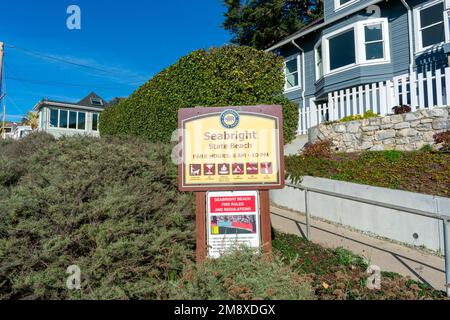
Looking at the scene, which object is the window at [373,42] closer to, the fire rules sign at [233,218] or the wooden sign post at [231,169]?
the wooden sign post at [231,169]

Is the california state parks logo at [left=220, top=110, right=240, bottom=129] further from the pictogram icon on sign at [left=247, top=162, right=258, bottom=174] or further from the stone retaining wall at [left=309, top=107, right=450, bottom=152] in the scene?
the stone retaining wall at [left=309, top=107, right=450, bottom=152]

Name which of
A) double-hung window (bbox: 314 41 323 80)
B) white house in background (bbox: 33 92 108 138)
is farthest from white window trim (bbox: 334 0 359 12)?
white house in background (bbox: 33 92 108 138)

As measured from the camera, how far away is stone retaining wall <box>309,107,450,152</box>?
24.4 feet

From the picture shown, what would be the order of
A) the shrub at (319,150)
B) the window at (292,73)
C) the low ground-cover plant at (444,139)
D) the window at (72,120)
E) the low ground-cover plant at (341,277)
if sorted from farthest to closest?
the window at (72,120)
the window at (292,73)
the shrub at (319,150)
the low ground-cover plant at (444,139)
the low ground-cover plant at (341,277)

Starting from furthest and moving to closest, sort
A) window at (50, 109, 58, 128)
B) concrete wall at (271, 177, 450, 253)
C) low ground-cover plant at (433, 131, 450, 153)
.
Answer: window at (50, 109, 58, 128)
low ground-cover plant at (433, 131, 450, 153)
concrete wall at (271, 177, 450, 253)

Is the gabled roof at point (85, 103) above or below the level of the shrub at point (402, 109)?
above

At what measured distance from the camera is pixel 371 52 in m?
13.7

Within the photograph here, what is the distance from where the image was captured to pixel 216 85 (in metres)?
8.59

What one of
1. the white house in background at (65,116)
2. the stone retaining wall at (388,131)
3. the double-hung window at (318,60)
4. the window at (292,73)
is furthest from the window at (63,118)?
the stone retaining wall at (388,131)

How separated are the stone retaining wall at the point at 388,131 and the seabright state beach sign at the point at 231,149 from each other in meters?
5.57

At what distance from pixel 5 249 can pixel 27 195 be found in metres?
0.71

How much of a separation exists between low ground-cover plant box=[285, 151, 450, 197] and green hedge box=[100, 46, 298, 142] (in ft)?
8.12

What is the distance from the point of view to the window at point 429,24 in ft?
39.1
